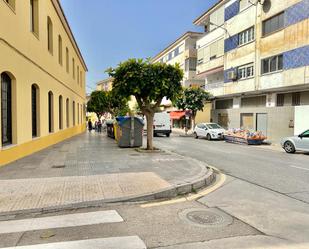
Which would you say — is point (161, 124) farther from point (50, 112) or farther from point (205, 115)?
point (50, 112)

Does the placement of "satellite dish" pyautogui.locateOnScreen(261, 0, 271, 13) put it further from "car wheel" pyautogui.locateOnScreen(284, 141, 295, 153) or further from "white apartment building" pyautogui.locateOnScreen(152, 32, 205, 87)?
"white apartment building" pyautogui.locateOnScreen(152, 32, 205, 87)

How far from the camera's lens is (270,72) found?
22188 mm

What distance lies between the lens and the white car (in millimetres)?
24370

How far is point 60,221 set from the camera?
490 cm

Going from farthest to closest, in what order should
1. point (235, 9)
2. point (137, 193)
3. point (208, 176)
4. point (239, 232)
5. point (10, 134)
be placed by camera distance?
point (235, 9)
point (10, 134)
point (208, 176)
point (137, 193)
point (239, 232)

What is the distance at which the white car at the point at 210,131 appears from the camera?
24.4 meters

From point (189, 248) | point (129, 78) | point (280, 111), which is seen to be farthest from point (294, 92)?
point (189, 248)

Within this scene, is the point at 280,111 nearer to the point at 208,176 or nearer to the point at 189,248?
the point at 208,176

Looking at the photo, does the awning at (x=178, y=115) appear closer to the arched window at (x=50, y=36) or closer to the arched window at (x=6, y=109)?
the arched window at (x=50, y=36)

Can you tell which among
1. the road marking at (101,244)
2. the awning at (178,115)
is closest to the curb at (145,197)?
the road marking at (101,244)

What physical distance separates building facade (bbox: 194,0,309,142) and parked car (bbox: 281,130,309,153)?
16.8 feet

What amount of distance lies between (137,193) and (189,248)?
2554 mm

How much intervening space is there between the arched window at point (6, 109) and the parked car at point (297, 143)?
13.2 m

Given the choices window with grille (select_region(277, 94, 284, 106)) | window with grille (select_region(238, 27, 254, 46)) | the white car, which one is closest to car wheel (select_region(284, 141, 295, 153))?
window with grille (select_region(277, 94, 284, 106))
